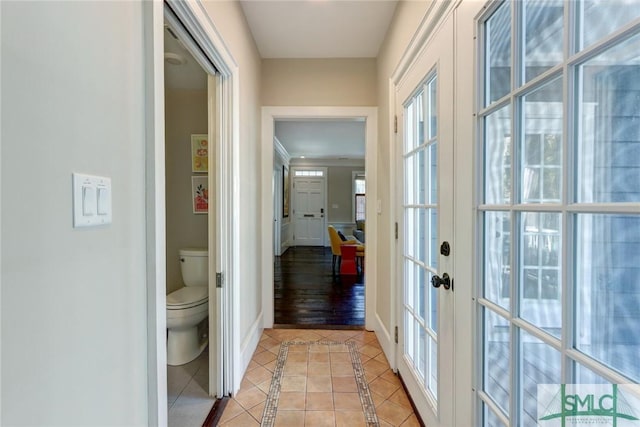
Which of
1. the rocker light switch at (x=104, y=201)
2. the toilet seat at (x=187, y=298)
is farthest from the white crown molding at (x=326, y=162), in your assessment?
the rocker light switch at (x=104, y=201)

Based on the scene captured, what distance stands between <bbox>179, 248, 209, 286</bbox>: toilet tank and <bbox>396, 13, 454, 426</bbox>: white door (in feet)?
5.20

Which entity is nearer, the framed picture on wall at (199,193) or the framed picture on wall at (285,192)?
the framed picture on wall at (199,193)

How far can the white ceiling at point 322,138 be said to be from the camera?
5195mm

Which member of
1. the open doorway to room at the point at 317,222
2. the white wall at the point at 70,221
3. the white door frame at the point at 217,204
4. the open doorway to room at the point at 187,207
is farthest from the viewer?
the open doorway to room at the point at 317,222

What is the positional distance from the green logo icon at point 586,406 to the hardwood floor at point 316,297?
7.24 feet

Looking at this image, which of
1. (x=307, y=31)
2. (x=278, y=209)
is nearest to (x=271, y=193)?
(x=307, y=31)

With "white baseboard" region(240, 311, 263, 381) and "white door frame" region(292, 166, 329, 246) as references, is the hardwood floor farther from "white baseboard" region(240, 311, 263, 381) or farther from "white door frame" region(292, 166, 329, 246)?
"white door frame" region(292, 166, 329, 246)

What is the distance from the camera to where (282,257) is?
7012 mm

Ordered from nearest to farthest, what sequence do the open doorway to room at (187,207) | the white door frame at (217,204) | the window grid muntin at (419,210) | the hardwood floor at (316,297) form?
the white door frame at (217,204) → the window grid muntin at (419,210) → the open doorway to room at (187,207) → the hardwood floor at (316,297)

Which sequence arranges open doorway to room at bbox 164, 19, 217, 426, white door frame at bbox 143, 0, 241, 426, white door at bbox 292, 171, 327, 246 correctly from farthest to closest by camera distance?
1. white door at bbox 292, 171, 327, 246
2. open doorway to room at bbox 164, 19, 217, 426
3. white door frame at bbox 143, 0, 241, 426

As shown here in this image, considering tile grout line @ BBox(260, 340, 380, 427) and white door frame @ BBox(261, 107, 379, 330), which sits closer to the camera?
tile grout line @ BBox(260, 340, 380, 427)

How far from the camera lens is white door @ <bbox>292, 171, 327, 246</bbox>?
8641 millimetres

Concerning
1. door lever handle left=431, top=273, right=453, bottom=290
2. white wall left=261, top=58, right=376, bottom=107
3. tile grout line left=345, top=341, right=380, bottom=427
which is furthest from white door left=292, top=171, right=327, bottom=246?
door lever handle left=431, top=273, right=453, bottom=290

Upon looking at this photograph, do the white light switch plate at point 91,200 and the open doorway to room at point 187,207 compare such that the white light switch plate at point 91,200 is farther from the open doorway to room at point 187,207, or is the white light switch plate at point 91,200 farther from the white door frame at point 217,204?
the open doorway to room at point 187,207
